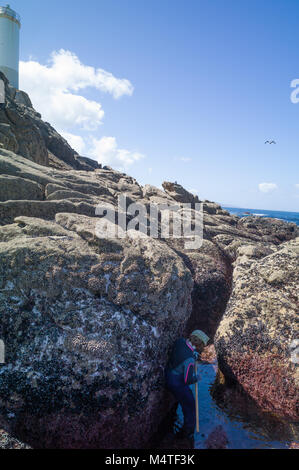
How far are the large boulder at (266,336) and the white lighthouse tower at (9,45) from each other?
5290 centimetres

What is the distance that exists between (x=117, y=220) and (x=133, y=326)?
6421 mm

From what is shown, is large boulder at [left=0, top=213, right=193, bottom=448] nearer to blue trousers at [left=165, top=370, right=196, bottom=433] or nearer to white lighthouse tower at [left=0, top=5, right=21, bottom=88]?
blue trousers at [left=165, top=370, right=196, bottom=433]

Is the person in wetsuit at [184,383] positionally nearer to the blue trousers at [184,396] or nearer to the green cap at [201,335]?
the blue trousers at [184,396]

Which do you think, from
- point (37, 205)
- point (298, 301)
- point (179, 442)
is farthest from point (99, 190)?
point (179, 442)

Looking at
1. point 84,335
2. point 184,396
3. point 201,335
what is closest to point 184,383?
point 184,396

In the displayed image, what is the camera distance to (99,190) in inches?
693

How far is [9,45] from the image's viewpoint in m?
48.2

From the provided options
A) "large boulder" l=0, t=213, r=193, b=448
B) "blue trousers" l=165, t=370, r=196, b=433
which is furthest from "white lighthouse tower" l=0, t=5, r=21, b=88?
"blue trousers" l=165, t=370, r=196, b=433

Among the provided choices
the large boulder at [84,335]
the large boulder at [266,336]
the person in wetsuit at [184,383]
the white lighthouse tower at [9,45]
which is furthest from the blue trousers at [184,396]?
the white lighthouse tower at [9,45]

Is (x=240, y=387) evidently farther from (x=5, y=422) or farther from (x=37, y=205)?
(x=37, y=205)

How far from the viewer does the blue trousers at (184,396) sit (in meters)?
6.84

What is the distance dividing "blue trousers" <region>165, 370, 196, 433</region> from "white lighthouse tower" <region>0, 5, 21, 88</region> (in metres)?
54.3

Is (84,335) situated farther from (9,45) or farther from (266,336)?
(9,45)

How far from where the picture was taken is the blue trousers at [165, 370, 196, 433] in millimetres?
6840
